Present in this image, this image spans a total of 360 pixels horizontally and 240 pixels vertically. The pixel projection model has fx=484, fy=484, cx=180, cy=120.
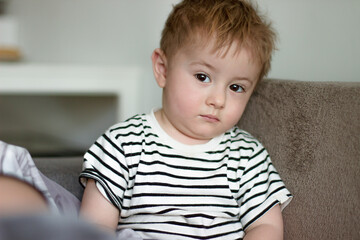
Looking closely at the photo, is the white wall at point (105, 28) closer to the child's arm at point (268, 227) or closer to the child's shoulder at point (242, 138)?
the child's shoulder at point (242, 138)

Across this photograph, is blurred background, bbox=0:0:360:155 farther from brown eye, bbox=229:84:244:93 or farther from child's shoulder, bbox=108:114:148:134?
child's shoulder, bbox=108:114:148:134

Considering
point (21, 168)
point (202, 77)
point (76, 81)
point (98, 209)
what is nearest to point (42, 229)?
point (21, 168)

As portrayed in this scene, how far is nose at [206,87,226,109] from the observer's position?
0.91 metres

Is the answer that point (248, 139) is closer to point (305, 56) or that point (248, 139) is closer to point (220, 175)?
point (220, 175)

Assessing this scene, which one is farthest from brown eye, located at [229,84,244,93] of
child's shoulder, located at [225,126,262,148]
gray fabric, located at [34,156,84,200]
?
gray fabric, located at [34,156,84,200]

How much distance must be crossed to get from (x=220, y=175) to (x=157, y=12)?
1270 millimetres

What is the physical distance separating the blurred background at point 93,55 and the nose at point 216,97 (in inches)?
25.9

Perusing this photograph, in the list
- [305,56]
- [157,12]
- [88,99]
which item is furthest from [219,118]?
[88,99]

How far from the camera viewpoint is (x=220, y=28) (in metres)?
0.91

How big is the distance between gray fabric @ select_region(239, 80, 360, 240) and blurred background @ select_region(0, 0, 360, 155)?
59 centimetres

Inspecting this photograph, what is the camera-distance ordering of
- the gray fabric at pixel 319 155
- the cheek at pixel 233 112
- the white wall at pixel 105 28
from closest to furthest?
the gray fabric at pixel 319 155, the cheek at pixel 233 112, the white wall at pixel 105 28

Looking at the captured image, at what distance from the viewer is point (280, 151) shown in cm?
96

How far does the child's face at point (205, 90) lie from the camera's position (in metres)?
0.91

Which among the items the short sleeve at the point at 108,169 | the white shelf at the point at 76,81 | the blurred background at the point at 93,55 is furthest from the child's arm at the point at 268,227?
the white shelf at the point at 76,81
